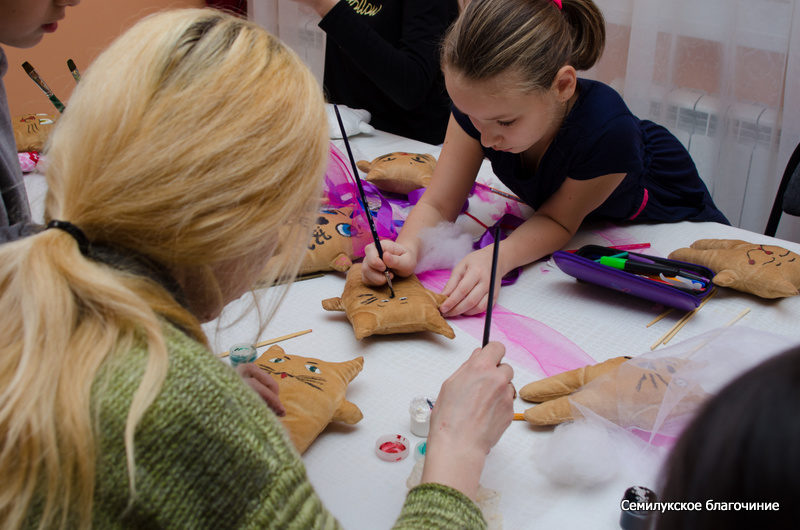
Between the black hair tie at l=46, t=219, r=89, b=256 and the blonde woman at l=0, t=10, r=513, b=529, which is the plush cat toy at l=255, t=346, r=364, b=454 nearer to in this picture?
the blonde woman at l=0, t=10, r=513, b=529

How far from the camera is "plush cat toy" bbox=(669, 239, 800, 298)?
3.57ft

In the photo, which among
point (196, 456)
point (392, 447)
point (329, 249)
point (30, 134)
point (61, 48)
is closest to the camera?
point (196, 456)

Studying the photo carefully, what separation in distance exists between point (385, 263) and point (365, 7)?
3.51 ft

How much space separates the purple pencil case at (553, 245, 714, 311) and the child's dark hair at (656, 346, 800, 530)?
28.4 inches

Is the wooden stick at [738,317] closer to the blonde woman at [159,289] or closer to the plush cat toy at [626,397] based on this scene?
the plush cat toy at [626,397]

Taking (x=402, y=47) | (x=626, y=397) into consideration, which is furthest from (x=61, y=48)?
(x=626, y=397)

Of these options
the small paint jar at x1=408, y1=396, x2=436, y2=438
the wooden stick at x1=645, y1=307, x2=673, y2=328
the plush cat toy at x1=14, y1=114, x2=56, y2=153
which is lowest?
the wooden stick at x1=645, y1=307, x2=673, y2=328

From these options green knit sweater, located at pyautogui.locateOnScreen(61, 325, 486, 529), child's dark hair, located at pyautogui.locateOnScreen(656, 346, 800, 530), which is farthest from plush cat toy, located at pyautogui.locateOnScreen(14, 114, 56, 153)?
child's dark hair, located at pyautogui.locateOnScreen(656, 346, 800, 530)

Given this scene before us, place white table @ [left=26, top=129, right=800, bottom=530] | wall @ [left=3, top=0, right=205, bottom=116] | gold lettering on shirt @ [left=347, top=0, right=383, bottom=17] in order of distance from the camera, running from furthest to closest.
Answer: wall @ [left=3, top=0, right=205, bottom=116] → gold lettering on shirt @ [left=347, top=0, right=383, bottom=17] → white table @ [left=26, top=129, right=800, bottom=530]

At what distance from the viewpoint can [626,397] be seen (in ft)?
2.69

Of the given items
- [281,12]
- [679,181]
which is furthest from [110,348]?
[281,12]

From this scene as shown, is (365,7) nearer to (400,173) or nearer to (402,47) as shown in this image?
(402,47)

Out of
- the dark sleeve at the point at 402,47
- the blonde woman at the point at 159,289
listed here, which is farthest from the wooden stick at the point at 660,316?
the dark sleeve at the point at 402,47

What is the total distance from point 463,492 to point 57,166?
48 cm
